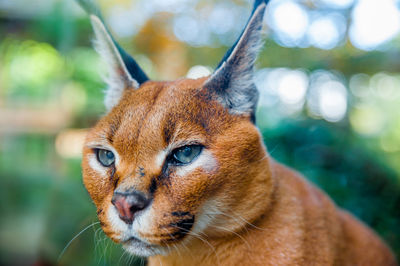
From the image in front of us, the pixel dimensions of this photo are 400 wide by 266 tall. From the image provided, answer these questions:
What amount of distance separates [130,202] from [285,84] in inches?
47.8

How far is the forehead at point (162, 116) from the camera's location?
1125 mm

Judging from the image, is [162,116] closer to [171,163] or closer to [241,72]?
[171,163]

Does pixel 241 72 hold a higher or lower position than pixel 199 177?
higher

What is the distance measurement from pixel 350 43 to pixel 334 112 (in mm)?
416

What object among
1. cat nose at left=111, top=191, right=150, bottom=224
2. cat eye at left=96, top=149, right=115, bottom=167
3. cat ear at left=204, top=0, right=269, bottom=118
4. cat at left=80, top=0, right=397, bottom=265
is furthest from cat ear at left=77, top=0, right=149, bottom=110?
cat nose at left=111, top=191, right=150, bottom=224

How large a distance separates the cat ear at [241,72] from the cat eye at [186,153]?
20 centimetres

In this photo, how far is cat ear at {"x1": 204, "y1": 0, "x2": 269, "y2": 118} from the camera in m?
1.10

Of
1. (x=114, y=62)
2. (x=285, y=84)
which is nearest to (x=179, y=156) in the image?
(x=114, y=62)

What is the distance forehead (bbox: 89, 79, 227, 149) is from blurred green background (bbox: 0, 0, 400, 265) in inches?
15.7

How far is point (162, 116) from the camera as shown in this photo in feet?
3.78

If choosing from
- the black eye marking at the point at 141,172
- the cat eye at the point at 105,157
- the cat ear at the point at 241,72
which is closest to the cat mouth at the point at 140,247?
the black eye marking at the point at 141,172

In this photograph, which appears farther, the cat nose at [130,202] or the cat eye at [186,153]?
the cat eye at [186,153]

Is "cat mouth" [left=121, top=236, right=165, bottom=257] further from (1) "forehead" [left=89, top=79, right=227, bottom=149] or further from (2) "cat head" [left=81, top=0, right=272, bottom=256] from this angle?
(1) "forehead" [left=89, top=79, right=227, bottom=149]

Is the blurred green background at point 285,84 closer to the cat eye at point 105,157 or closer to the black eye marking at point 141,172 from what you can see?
the cat eye at point 105,157
